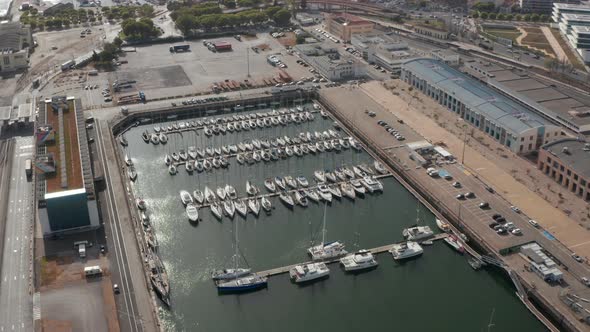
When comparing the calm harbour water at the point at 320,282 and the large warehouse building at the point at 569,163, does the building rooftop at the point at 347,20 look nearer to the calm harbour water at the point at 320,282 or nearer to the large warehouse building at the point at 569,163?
the calm harbour water at the point at 320,282

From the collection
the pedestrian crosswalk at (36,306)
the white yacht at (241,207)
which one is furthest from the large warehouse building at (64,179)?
the white yacht at (241,207)

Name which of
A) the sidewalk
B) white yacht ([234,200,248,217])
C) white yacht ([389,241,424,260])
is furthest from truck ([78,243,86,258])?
the sidewalk

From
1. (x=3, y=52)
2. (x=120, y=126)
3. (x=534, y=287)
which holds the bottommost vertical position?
(x=534, y=287)

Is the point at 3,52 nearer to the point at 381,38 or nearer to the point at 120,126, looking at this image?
the point at 120,126

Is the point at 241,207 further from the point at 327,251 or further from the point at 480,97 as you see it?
the point at 480,97

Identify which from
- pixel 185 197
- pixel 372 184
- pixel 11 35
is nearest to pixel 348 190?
pixel 372 184

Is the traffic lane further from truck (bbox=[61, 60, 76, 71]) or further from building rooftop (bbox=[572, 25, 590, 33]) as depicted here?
truck (bbox=[61, 60, 76, 71])

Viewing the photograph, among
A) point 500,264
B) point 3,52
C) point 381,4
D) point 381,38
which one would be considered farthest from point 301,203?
point 381,4
